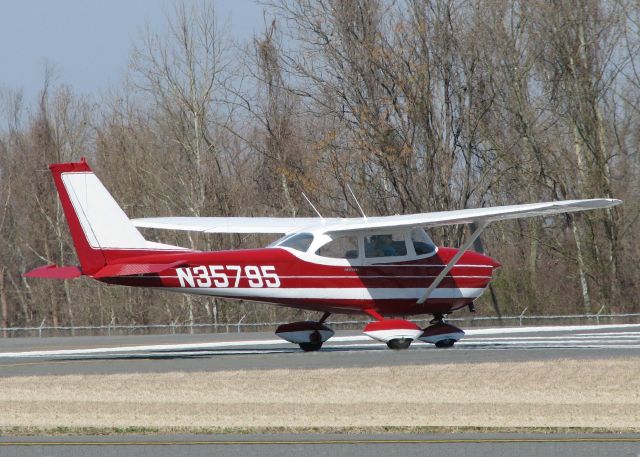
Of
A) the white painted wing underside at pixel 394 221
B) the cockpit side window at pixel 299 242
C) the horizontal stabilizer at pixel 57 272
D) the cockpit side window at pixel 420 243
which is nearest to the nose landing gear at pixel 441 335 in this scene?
the cockpit side window at pixel 420 243

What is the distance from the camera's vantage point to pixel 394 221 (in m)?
20.9

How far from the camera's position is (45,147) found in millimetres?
55094

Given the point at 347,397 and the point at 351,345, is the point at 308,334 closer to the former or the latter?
the point at 351,345

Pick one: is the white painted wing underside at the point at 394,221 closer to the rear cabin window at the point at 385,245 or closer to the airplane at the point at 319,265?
the airplane at the point at 319,265

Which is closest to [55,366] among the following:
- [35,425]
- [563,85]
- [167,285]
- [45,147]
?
[167,285]

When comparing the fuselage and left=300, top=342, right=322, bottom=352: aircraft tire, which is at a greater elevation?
the fuselage

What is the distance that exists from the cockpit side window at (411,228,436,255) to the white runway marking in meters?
2.09

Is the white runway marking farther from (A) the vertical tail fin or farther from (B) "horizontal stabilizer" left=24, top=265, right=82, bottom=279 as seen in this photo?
(A) the vertical tail fin

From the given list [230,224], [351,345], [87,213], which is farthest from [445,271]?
[87,213]

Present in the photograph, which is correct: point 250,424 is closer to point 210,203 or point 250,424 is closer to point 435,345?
point 435,345

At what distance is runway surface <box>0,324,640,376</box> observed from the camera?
59.7ft

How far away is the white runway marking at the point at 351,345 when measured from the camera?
22.0m

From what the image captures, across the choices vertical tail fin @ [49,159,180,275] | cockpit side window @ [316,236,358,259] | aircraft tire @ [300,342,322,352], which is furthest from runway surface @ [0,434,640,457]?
aircraft tire @ [300,342,322,352]

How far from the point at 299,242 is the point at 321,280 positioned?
83cm
